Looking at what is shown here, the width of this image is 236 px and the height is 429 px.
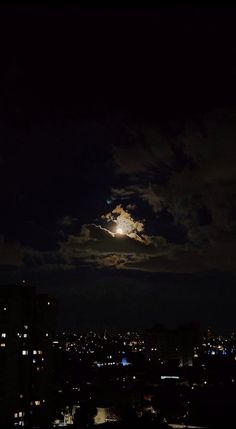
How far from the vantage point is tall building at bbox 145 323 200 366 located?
4712 cm

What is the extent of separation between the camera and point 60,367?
3697 cm

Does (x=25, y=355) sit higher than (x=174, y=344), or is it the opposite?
(x=174, y=344)

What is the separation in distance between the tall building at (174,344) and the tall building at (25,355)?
29712mm

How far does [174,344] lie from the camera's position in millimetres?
47812

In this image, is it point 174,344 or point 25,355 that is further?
point 174,344

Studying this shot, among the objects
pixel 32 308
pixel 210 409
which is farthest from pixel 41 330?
pixel 210 409

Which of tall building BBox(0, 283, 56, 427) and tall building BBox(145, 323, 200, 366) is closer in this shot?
tall building BBox(0, 283, 56, 427)

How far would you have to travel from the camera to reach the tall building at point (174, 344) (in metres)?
47.1

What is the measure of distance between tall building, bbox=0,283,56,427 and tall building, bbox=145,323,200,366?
29.7 metres

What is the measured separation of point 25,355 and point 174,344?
3219 cm

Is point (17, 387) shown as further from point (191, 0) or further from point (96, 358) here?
point (96, 358)

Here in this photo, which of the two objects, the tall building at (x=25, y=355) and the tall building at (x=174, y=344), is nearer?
the tall building at (x=25, y=355)

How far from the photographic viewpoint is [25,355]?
1773 cm

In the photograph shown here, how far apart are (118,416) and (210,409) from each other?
329cm
